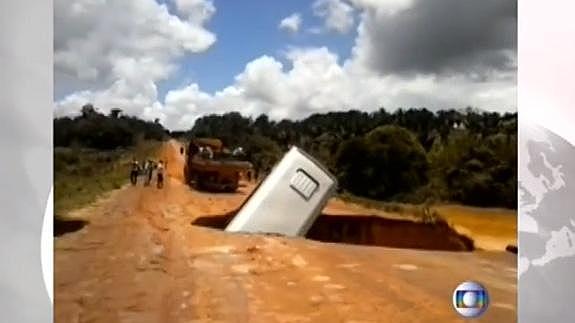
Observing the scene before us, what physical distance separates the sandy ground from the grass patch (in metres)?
0.03

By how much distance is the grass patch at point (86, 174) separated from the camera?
8.04ft

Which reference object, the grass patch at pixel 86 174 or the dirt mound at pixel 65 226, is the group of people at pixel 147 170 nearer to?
the grass patch at pixel 86 174

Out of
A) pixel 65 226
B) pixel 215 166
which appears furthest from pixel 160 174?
pixel 65 226

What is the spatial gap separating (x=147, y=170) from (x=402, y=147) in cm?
68

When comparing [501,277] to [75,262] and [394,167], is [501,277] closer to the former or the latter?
[394,167]

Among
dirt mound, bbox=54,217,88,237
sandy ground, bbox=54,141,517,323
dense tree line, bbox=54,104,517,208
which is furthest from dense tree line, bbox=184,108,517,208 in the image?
dirt mound, bbox=54,217,88,237

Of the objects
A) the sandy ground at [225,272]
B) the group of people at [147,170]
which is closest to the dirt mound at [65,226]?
A: the sandy ground at [225,272]

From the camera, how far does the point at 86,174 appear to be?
8.10 ft

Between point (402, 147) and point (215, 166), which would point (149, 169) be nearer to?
point (215, 166)

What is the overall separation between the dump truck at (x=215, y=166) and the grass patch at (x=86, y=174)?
104mm

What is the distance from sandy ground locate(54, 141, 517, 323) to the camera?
97.0 inches

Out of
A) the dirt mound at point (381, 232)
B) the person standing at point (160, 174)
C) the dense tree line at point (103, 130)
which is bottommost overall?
the dirt mound at point (381, 232)

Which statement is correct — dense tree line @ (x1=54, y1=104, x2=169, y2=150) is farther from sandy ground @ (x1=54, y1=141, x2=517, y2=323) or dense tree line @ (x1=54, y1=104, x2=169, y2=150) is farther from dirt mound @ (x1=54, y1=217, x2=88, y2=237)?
dirt mound @ (x1=54, y1=217, x2=88, y2=237)

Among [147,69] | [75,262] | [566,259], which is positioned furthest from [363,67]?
[75,262]
